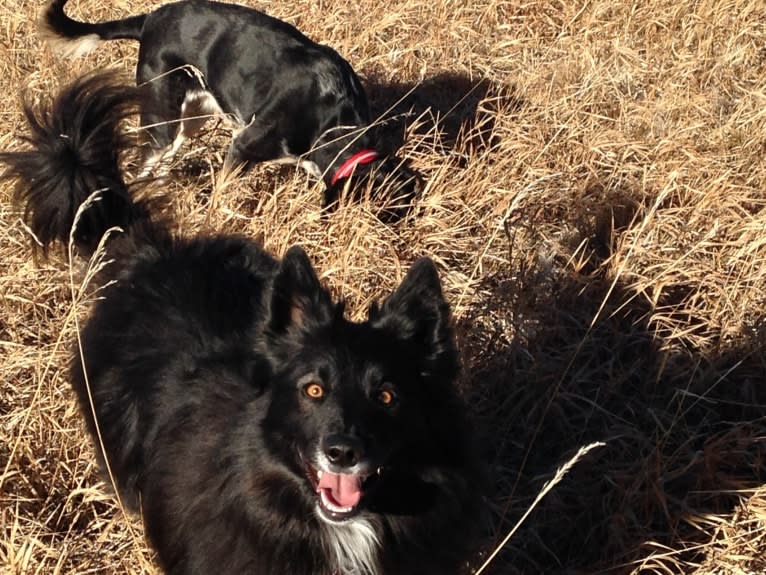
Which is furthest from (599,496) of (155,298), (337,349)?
(155,298)

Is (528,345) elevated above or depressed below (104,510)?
above

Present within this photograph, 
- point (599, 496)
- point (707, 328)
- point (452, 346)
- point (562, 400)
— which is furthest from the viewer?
point (707, 328)

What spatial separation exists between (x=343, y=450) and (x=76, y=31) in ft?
16.0

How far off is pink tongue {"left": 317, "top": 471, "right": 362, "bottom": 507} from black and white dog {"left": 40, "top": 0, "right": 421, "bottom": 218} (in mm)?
2798

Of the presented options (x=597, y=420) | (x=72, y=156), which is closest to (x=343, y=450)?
(x=72, y=156)

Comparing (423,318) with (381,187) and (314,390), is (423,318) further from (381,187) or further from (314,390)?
(381,187)

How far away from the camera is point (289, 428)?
2641mm

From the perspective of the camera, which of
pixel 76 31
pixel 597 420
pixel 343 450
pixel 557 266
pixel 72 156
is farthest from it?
pixel 76 31

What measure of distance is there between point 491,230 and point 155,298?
227 centimetres

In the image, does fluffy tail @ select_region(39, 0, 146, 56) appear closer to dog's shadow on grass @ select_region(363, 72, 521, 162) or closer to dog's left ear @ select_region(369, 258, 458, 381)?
dog's shadow on grass @ select_region(363, 72, 521, 162)

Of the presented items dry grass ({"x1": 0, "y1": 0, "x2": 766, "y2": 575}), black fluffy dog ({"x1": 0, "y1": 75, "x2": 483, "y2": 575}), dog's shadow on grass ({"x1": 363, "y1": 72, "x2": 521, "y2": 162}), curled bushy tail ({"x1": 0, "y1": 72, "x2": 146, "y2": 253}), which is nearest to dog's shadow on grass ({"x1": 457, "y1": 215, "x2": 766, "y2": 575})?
dry grass ({"x1": 0, "y1": 0, "x2": 766, "y2": 575})

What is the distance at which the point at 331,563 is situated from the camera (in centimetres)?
277

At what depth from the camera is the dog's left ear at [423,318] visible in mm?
Answer: 2841

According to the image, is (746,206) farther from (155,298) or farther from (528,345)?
(155,298)
